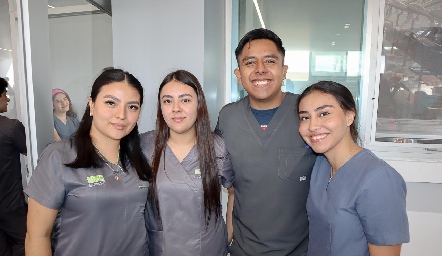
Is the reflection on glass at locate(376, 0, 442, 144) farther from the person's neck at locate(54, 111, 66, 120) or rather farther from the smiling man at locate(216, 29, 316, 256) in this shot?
the person's neck at locate(54, 111, 66, 120)

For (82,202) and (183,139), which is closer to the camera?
(82,202)

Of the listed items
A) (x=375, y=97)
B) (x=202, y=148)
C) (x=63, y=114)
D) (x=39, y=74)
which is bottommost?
(x=202, y=148)

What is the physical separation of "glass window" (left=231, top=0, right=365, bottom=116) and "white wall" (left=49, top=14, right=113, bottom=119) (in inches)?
46.5

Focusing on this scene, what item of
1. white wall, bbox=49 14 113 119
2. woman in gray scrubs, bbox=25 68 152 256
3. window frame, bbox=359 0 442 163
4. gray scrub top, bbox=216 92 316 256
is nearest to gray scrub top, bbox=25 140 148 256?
woman in gray scrubs, bbox=25 68 152 256

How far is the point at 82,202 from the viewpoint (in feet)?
3.49

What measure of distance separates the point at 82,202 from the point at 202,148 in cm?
51

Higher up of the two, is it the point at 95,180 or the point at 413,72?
the point at 413,72

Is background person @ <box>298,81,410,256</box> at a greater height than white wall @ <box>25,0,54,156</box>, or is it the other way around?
white wall @ <box>25,0,54,156</box>

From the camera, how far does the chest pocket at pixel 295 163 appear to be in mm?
1314

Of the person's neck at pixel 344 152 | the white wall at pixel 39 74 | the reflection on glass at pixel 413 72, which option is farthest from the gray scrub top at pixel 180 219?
the reflection on glass at pixel 413 72

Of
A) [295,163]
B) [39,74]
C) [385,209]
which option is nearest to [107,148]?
[39,74]

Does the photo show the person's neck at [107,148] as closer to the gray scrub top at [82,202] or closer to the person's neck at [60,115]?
the gray scrub top at [82,202]

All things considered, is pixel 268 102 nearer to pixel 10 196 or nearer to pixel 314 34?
pixel 314 34

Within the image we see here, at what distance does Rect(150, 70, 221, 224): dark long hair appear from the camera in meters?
1.24
